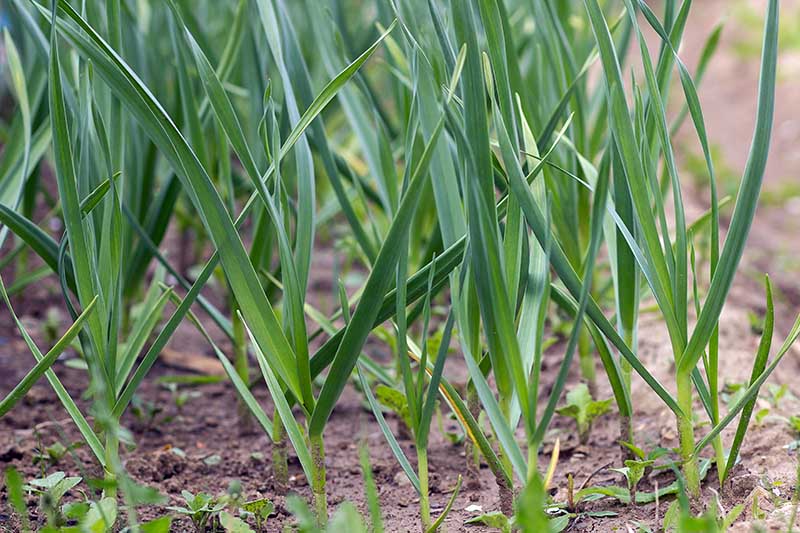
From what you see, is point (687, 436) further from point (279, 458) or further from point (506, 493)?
point (279, 458)

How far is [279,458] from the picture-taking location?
1.05m

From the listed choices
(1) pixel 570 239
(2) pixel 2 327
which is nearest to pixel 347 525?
(1) pixel 570 239

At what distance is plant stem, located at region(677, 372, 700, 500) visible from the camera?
878 mm

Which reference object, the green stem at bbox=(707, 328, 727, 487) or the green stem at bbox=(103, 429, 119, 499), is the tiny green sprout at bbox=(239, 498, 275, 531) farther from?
the green stem at bbox=(707, 328, 727, 487)

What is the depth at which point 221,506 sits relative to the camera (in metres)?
0.89

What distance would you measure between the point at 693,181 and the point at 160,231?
2.01m

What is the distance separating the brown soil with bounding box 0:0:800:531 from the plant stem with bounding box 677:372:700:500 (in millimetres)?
45

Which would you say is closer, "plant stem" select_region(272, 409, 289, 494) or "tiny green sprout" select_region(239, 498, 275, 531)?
"tiny green sprout" select_region(239, 498, 275, 531)

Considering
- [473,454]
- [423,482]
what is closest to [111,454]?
[423,482]

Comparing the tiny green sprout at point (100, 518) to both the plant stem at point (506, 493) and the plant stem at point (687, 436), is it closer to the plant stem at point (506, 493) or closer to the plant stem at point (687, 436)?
the plant stem at point (506, 493)

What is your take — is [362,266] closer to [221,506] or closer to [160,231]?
[160,231]

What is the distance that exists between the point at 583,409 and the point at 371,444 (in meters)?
0.33

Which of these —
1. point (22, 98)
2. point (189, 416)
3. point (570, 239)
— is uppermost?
point (22, 98)

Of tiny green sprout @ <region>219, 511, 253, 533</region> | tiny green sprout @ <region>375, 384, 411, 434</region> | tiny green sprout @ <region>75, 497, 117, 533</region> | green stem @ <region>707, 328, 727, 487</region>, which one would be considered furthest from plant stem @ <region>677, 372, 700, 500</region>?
tiny green sprout @ <region>75, 497, 117, 533</region>
